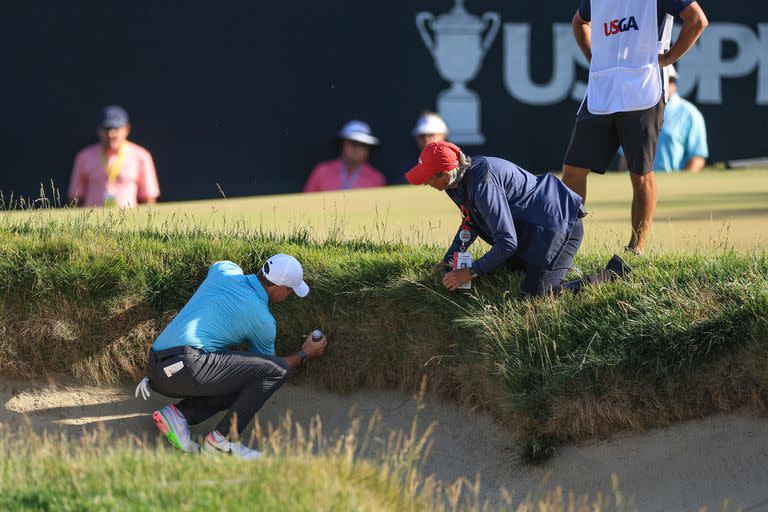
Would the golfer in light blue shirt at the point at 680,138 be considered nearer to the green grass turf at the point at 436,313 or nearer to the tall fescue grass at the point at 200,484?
the green grass turf at the point at 436,313

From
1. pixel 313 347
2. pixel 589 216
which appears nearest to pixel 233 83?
pixel 589 216

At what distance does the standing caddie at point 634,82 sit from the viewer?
6668 mm

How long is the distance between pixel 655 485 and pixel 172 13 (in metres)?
8.92

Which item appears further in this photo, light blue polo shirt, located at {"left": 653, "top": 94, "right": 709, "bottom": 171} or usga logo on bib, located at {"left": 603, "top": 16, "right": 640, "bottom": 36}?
light blue polo shirt, located at {"left": 653, "top": 94, "right": 709, "bottom": 171}

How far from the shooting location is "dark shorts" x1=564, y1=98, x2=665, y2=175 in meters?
6.71

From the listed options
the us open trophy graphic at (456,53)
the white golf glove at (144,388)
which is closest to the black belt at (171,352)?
the white golf glove at (144,388)

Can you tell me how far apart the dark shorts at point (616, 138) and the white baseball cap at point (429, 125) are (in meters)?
4.96

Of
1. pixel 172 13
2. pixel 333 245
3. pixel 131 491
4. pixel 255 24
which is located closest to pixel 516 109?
pixel 255 24

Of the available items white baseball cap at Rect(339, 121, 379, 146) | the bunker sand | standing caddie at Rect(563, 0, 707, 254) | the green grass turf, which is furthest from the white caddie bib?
white baseball cap at Rect(339, 121, 379, 146)

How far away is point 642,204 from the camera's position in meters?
6.82

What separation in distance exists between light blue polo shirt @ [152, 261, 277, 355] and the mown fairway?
135cm

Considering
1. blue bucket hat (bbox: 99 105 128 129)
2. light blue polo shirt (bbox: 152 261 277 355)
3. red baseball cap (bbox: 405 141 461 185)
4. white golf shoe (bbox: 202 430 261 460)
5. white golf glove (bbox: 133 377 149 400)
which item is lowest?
white golf shoe (bbox: 202 430 261 460)

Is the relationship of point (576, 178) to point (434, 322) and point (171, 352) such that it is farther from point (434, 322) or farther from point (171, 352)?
point (171, 352)

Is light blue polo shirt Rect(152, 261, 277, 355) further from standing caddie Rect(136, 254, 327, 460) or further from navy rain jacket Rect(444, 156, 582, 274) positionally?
navy rain jacket Rect(444, 156, 582, 274)
